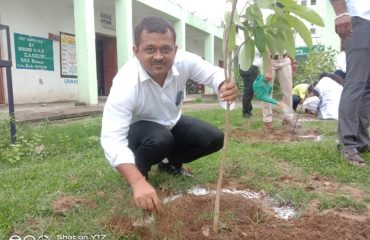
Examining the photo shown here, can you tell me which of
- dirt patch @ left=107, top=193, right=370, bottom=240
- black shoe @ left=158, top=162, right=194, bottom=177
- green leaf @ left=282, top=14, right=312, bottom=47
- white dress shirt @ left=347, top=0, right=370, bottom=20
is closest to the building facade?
black shoe @ left=158, top=162, right=194, bottom=177

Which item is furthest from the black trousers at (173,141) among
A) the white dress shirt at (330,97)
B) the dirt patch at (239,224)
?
the white dress shirt at (330,97)

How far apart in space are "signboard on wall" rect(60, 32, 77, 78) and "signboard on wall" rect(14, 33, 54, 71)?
1.11 feet

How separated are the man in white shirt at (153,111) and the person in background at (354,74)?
1.00 m

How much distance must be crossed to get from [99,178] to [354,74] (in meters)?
1.88

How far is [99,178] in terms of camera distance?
8.64 feet

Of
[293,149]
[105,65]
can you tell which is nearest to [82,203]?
[293,149]

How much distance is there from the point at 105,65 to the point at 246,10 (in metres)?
10.7

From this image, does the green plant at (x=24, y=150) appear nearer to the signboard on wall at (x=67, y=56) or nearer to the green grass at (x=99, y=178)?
the green grass at (x=99, y=178)

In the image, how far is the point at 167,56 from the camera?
1930 millimetres

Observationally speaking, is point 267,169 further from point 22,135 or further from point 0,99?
point 0,99

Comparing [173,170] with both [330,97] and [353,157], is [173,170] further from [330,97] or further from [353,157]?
[330,97]

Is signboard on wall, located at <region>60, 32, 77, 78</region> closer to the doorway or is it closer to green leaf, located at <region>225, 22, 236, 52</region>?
the doorway

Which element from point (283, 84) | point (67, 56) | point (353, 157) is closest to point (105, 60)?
point (67, 56)

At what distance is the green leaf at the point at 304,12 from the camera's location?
141 centimetres
